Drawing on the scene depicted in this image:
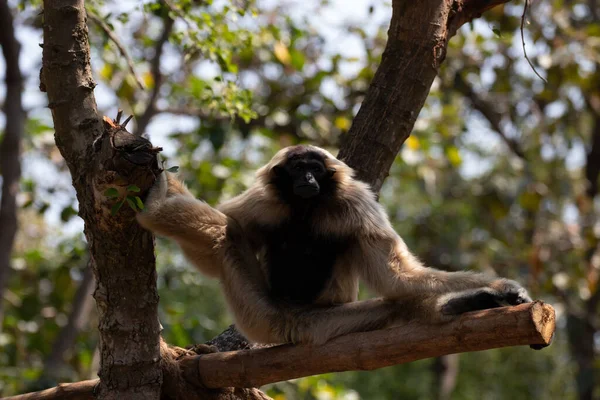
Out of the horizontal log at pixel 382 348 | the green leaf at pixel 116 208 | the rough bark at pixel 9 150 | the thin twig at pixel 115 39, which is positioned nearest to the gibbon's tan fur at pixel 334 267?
the horizontal log at pixel 382 348

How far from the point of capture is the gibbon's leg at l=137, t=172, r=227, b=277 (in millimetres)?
4699

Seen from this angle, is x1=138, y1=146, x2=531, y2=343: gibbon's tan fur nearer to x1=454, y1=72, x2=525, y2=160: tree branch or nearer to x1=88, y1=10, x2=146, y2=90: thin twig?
x1=88, y1=10, x2=146, y2=90: thin twig

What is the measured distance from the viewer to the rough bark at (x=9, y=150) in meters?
8.71

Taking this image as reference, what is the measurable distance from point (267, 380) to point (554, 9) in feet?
30.5

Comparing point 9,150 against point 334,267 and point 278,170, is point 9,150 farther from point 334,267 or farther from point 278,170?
point 334,267

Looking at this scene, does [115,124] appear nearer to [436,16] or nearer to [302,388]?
[436,16]

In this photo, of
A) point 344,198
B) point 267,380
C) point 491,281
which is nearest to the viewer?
point 491,281

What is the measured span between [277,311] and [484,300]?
5.15 feet

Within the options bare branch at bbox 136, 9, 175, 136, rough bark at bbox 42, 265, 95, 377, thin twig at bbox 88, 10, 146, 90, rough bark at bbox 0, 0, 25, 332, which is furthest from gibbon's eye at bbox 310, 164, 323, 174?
rough bark at bbox 42, 265, 95, 377

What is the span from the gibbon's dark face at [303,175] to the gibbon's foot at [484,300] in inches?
59.3

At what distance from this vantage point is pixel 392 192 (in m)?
19.7

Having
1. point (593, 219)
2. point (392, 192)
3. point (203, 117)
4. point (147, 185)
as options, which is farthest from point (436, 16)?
point (392, 192)

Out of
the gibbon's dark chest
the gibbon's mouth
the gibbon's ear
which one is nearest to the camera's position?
the gibbon's mouth

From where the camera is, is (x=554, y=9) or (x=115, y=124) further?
(x=554, y=9)
